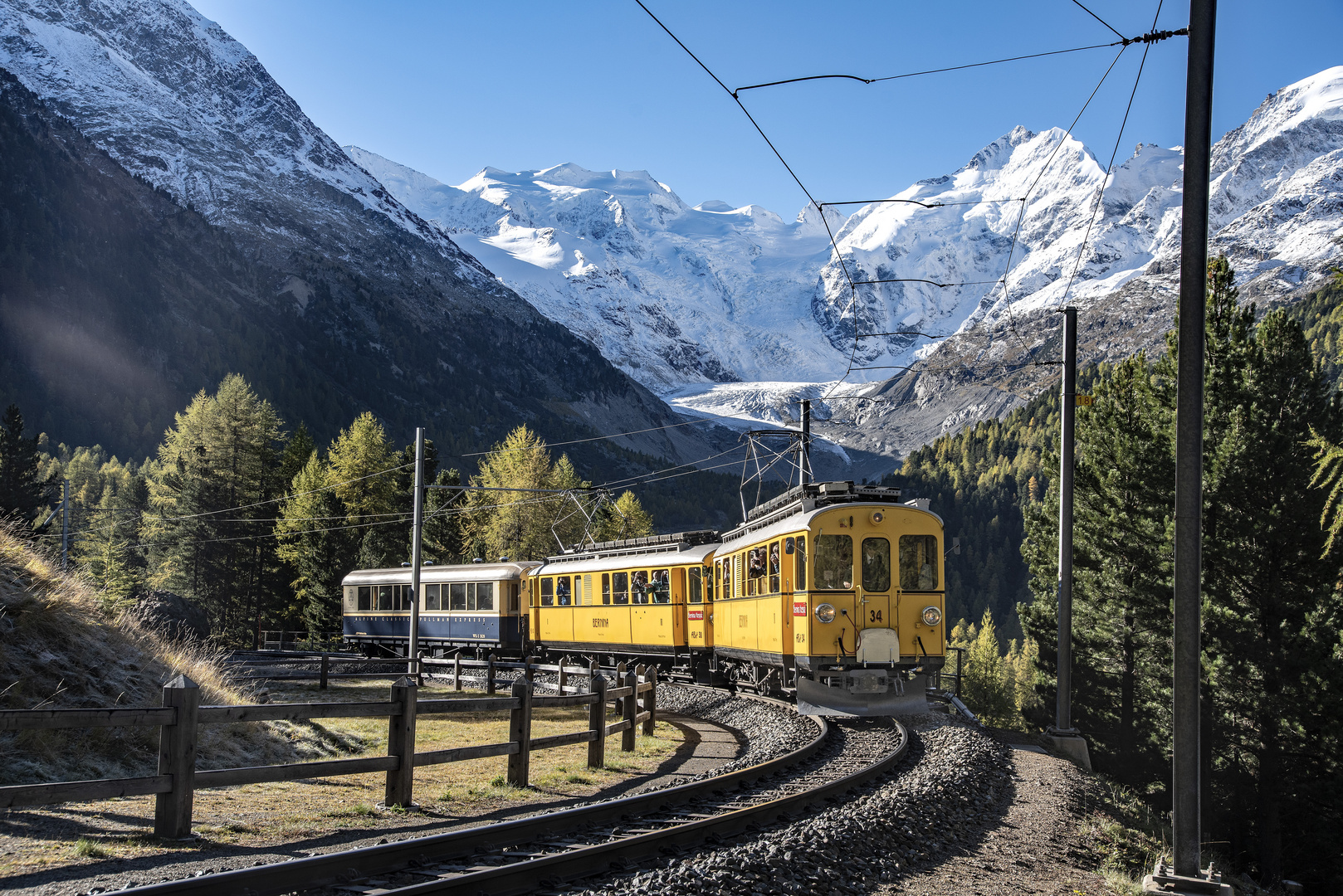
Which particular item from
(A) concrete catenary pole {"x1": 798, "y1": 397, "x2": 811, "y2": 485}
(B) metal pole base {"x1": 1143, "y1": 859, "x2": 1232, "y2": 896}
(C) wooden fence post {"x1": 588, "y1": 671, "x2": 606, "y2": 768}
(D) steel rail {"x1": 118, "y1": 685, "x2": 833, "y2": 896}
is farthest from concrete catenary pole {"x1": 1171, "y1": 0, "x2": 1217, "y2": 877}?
(A) concrete catenary pole {"x1": 798, "y1": 397, "x2": 811, "y2": 485}

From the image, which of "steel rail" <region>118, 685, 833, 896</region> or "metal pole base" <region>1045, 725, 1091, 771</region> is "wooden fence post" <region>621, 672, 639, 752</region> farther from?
"metal pole base" <region>1045, 725, 1091, 771</region>

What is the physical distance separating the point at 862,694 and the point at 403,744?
9.23m

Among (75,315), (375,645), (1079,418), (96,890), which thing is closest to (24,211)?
(75,315)

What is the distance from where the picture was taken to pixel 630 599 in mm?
25484

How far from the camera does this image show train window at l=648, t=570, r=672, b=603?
78.3ft

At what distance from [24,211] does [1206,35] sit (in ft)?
647

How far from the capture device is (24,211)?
16650 centimetres

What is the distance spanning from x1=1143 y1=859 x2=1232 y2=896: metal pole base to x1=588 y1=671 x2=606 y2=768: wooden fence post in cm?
618

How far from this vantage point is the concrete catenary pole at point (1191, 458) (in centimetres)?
717

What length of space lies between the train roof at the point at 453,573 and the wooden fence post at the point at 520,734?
69.5 ft

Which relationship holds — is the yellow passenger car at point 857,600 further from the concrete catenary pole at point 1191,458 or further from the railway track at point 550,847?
the concrete catenary pole at point 1191,458

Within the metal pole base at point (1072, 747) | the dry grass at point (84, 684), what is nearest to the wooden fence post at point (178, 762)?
the dry grass at point (84, 684)

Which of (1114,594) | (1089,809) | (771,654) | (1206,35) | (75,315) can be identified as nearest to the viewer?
(1206,35)

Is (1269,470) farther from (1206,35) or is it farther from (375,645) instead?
(375,645)
